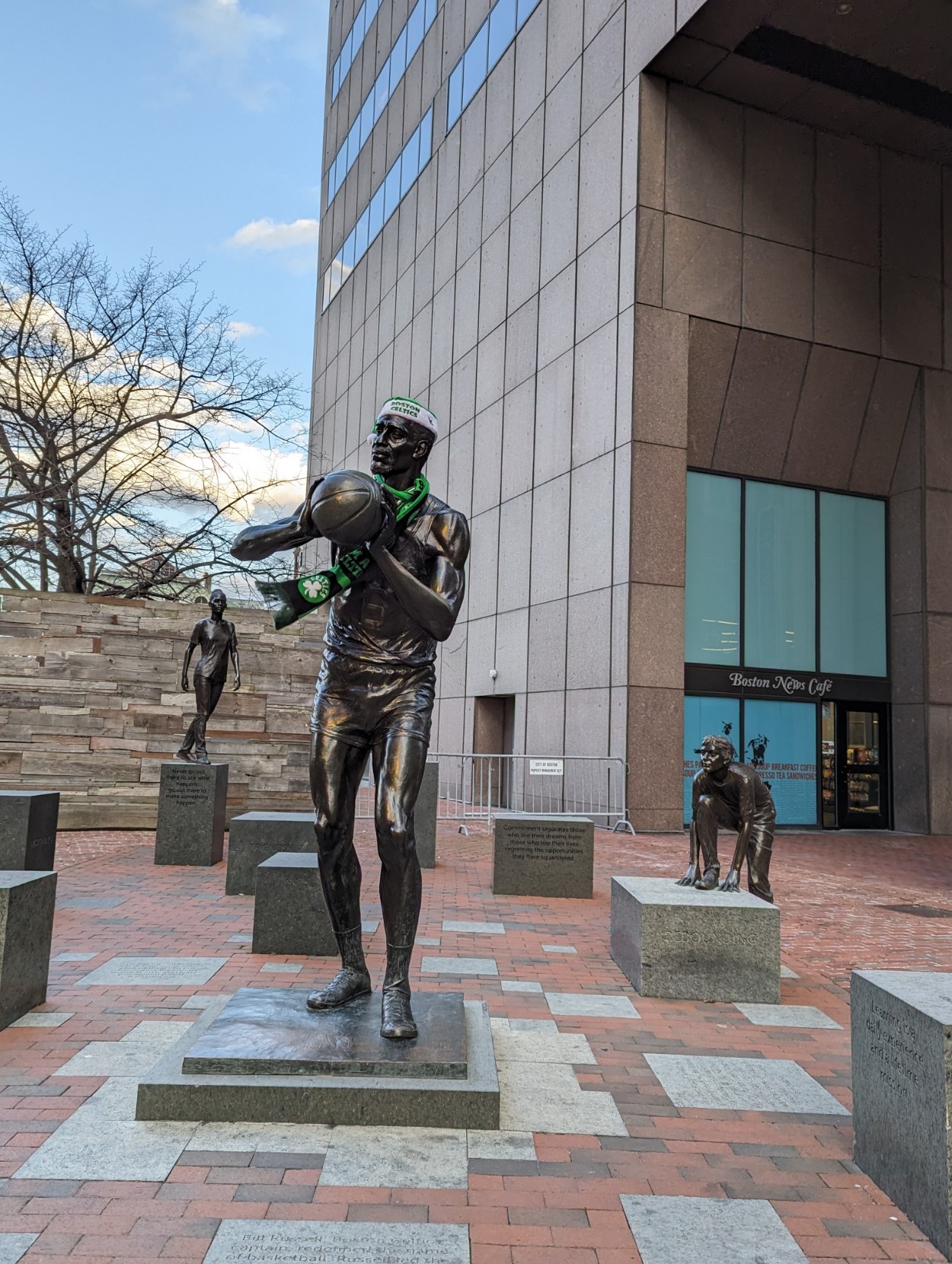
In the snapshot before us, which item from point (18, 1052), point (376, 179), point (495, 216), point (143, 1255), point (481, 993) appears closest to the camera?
Result: point (143, 1255)

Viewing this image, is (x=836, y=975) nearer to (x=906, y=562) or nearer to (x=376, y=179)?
(x=906, y=562)

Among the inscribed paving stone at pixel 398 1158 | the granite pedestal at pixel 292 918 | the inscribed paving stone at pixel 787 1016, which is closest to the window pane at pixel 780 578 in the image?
the inscribed paving stone at pixel 787 1016

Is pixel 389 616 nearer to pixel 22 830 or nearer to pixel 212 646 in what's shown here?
pixel 22 830

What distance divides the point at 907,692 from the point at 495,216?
46.2 feet

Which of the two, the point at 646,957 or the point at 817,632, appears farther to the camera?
the point at 817,632

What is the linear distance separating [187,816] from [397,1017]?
300 inches

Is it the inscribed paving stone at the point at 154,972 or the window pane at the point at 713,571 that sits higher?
the window pane at the point at 713,571

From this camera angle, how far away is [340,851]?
4367mm

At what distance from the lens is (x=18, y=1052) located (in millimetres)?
4336

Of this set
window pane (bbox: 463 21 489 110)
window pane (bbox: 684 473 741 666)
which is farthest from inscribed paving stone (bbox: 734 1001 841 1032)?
window pane (bbox: 463 21 489 110)

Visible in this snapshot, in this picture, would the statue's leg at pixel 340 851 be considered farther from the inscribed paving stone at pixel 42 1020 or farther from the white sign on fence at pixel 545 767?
the white sign on fence at pixel 545 767

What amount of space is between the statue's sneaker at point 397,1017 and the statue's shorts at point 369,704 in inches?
42.2

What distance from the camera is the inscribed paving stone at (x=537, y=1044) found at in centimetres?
451

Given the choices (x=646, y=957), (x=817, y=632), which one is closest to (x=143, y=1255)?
(x=646, y=957)
